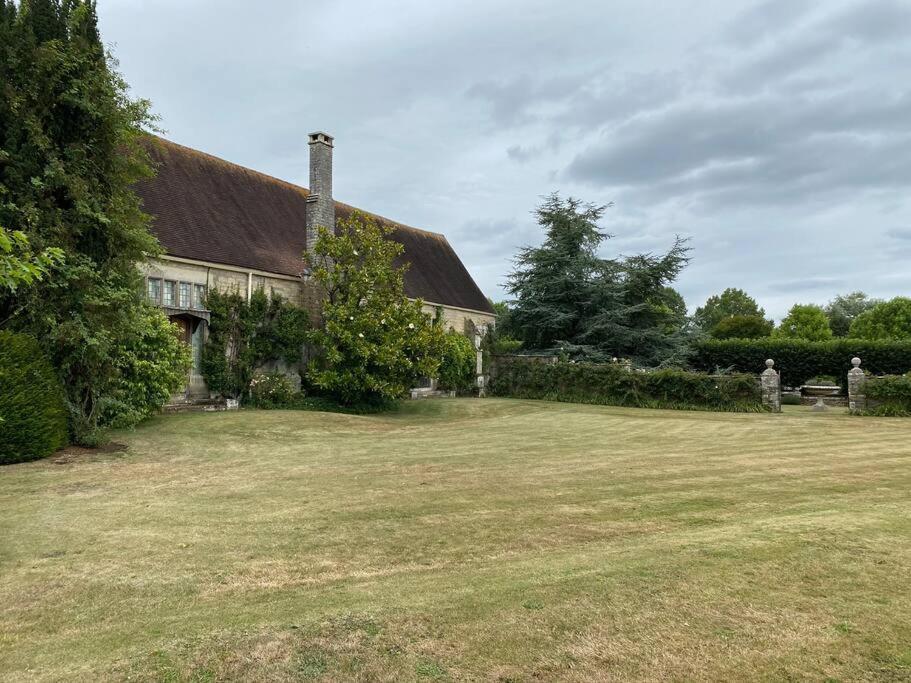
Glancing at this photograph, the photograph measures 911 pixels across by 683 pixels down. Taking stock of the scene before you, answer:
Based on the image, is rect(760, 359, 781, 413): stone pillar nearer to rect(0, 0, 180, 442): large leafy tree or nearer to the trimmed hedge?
the trimmed hedge

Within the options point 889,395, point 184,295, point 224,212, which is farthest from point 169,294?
point 889,395

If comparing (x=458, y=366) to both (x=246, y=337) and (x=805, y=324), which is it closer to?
(x=246, y=337)

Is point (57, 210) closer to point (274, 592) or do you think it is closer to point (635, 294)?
point (274, 592)

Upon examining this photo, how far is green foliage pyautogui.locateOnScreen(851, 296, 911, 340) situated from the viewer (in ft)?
165

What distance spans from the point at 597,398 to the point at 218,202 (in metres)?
15.1

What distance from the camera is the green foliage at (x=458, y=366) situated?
2489cm

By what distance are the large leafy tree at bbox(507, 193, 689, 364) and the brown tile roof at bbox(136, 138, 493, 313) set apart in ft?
24.7

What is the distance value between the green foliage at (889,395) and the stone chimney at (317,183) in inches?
736

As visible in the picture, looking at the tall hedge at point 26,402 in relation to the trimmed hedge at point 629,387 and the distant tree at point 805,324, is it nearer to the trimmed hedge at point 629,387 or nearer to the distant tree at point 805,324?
the trimmed hedge at point 629,387

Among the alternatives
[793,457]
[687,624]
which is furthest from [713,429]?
[687,624]

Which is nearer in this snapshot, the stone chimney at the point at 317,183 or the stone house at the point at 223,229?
the stone house at the point at 223,229

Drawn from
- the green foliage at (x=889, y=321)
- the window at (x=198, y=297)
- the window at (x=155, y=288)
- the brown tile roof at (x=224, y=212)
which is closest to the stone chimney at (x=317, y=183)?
the brown tile roof at (x=224, y=212)

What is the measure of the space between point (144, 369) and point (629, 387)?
52.9ft

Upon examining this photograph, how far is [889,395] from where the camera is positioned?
18969 millimetres
